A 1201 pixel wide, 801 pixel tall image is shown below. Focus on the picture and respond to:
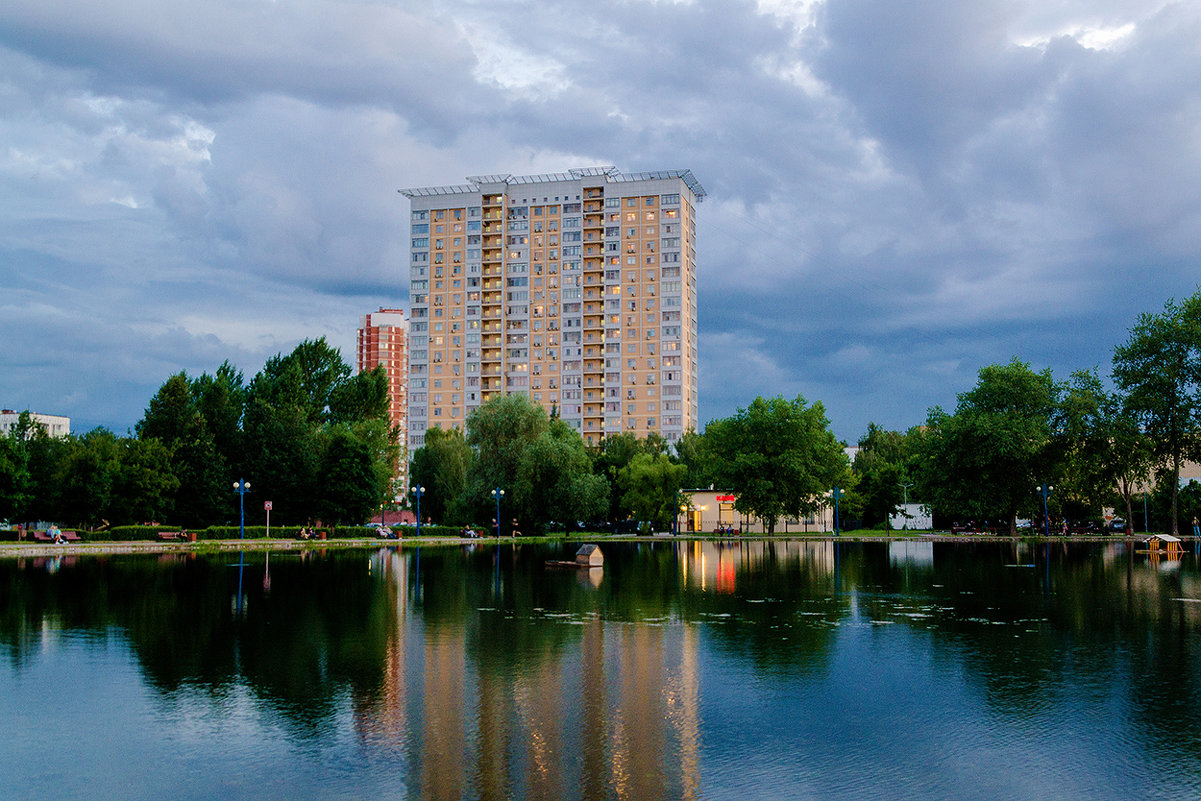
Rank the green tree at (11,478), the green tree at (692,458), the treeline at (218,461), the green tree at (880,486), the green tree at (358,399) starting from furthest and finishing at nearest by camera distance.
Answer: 1. the green tree at (692,458)
2. the green tree at (880,486)
3. the green tree at (358,399)
4. the treeline at (218,461)
5. the green tree at (11,478)

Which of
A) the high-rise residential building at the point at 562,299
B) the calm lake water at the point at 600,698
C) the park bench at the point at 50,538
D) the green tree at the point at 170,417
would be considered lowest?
the park bench at the point at 50,538

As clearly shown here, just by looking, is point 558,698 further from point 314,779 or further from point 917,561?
point 917,561

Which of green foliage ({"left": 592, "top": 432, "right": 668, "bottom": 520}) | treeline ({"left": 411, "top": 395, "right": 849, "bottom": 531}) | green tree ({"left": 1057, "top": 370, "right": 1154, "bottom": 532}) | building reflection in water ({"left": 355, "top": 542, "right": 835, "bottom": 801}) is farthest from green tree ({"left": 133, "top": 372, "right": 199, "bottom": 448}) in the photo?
green tree ({"left": 1057, "top": 370, "right": 1154, "bottom": 532})

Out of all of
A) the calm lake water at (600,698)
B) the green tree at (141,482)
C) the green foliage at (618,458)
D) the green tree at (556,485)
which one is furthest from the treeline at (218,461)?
the calm lake water at (600,698)

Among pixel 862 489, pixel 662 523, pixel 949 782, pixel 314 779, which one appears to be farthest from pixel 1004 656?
pixel 862 489

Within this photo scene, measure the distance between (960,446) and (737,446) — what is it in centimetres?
2138

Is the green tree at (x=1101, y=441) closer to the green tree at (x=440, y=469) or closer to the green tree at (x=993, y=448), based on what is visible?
the green tree at (x=993, y=448)

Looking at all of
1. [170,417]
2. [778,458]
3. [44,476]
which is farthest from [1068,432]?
[44,476]

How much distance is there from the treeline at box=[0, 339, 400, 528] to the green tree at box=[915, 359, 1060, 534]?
157 feet

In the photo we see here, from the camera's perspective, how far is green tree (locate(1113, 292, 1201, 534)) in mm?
70750

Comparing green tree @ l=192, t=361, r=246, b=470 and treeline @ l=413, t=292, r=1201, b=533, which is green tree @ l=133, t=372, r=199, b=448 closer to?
green tree @ l=192, t=361, r=246, b=470

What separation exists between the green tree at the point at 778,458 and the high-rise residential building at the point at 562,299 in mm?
54727

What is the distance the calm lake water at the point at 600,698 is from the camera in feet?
A: 25.4

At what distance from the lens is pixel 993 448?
72.5 meters
